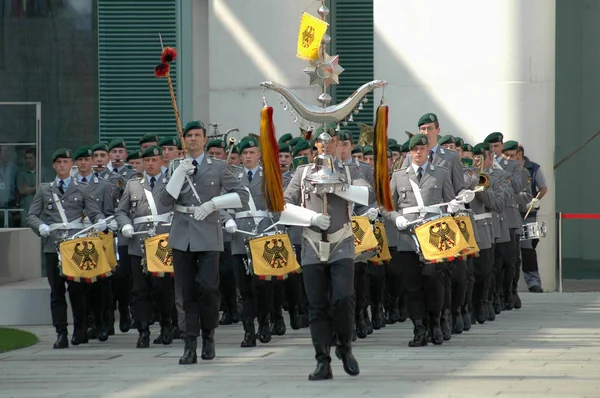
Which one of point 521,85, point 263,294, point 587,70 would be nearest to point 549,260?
point 521,85

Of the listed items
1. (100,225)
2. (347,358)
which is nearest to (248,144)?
(100,225)

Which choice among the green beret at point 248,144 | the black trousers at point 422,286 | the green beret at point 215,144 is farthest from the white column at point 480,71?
the black trousers at point 422,286

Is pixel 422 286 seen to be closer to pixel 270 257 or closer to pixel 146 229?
pixel 270 257

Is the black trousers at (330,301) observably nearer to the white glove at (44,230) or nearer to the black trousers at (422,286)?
the black trousers at (422,286)

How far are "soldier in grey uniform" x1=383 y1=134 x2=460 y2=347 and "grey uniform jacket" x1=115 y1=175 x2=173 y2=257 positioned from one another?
2.22 metres

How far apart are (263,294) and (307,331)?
4.03ft

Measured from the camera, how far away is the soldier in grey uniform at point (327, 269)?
11.4 metres

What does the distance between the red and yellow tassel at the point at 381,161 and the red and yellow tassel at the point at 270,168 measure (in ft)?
2.62

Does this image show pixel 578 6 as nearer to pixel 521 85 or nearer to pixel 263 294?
pixel 521 85

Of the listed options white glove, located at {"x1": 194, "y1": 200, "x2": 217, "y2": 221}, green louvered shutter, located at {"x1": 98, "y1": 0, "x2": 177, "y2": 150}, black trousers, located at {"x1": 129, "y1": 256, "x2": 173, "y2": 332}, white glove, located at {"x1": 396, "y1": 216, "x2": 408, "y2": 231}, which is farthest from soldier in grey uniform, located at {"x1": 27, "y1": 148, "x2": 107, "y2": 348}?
green louvered shutter, located at {"x1": 98, "y1": 0, "x2": 177, "y2": 150}

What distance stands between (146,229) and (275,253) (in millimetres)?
1245

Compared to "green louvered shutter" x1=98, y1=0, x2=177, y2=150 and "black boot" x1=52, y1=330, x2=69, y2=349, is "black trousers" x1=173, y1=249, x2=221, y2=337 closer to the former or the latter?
"black boot" x1=52, y1=330, x2=69, y2=349

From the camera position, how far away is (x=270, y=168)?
38.4 ft

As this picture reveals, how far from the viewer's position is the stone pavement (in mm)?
10875
